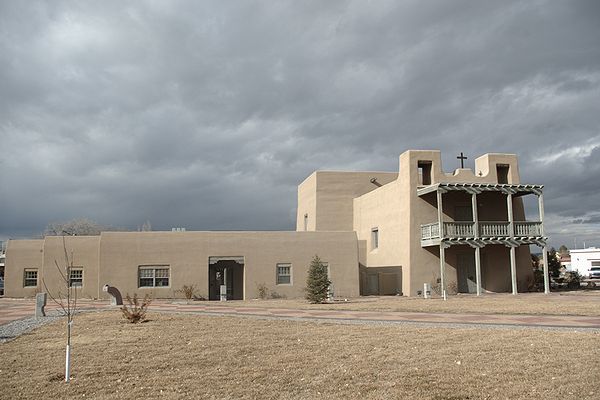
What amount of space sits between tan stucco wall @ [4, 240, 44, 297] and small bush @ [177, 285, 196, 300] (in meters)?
8.96

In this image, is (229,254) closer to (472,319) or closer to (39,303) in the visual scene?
(39,303)

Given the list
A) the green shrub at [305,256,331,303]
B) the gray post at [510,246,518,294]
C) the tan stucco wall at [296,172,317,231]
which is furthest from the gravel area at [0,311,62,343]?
the gray post at [510,246,518,294]

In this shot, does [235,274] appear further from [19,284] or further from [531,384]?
[531,384]

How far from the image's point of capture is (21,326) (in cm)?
1612

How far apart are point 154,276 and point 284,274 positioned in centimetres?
731

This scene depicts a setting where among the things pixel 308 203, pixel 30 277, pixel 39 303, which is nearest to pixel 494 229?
pixel 308 203

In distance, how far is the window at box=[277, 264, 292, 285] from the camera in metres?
31.7

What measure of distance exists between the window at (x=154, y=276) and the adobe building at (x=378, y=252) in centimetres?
6

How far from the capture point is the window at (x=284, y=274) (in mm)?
31719

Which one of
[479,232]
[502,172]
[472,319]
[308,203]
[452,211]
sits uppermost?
[502,172]

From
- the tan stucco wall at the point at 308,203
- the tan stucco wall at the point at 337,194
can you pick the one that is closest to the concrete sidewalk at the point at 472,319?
the tan stucco wall at the point at 337,194

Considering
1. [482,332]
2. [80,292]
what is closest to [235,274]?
[80,292]

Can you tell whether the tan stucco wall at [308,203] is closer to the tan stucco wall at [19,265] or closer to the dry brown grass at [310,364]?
the tan stucco wall at [19,265]

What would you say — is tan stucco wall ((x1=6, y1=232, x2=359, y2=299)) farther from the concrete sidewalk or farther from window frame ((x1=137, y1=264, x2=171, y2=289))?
the concrete sidewalk
